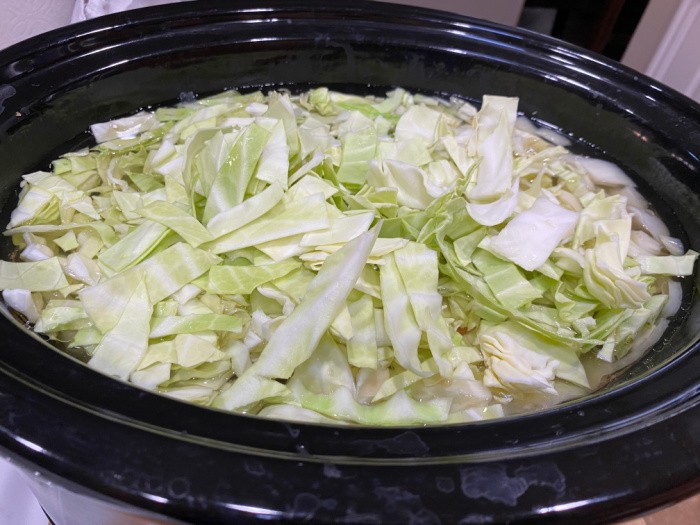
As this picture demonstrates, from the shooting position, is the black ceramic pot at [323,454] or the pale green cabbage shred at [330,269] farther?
the pale green cabbage shred at [330,269]

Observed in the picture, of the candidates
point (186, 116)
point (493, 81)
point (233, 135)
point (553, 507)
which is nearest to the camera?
point (553, 507)

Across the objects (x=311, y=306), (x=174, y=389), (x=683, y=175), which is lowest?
(x=174, y=389)

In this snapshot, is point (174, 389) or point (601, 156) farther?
point (601, 156)

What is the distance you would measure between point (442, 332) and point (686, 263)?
0.42m

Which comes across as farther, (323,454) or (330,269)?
(330,269)

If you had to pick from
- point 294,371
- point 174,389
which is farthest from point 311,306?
point 174,389

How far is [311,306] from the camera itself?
0.64m

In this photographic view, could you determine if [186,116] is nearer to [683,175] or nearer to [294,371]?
[294,371]

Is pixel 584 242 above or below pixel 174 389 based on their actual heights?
above

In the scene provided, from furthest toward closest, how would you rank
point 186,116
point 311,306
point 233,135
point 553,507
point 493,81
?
point 493,81 < point 186,116 < point 233,135 < point 311,306 < point 553,507

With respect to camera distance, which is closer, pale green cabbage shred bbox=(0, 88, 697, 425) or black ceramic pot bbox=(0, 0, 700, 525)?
black ceramic pot bbox=(0, 0, 700, 525)

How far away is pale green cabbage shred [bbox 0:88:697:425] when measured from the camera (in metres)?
0.66

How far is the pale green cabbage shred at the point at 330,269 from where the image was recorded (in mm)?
656

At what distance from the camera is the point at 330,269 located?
26.4 inches
